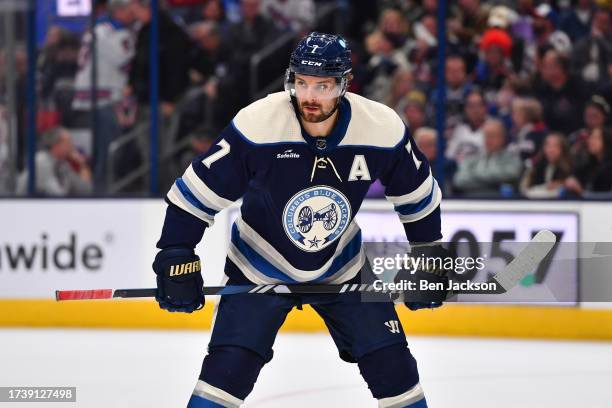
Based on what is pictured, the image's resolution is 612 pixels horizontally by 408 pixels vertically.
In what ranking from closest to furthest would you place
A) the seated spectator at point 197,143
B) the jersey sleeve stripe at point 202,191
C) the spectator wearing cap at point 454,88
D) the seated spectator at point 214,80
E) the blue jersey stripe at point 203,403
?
the blue jersey stripe at point 203,403, the jersey sleeve stripe at point 202,191, the spectator wearing cap at point 454,88, the seated spectator at point 197,143, the seated spectator at point 214,80

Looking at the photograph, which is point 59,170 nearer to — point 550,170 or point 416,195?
point 550,170

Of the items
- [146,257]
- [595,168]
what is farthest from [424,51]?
[146,257]

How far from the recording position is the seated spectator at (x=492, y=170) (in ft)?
21.1

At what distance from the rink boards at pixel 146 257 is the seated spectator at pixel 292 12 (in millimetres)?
1650

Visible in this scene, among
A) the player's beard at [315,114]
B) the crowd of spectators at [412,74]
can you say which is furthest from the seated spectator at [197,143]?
the player's beard at [315,114]

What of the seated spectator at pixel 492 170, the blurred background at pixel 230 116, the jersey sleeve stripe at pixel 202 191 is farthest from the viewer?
the seated spectator at pixel 492 170

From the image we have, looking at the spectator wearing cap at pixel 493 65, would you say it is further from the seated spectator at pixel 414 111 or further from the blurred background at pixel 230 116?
the seated spectator at pixel 414 111

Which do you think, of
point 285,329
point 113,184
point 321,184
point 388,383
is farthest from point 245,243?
point 113,184

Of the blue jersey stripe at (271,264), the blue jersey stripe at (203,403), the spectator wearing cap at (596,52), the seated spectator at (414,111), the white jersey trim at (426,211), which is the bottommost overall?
the seated spectator at (414,111)

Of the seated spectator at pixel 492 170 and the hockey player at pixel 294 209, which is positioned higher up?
the hockey player at pixel 294 209

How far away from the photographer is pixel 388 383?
3139 millimetres

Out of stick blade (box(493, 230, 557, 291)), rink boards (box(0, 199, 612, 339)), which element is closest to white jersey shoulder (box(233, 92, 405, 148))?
stick blade (box(493, 230, 557, 291))

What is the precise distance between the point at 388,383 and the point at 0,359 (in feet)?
9.16

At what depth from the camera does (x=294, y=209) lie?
10.3 ft
